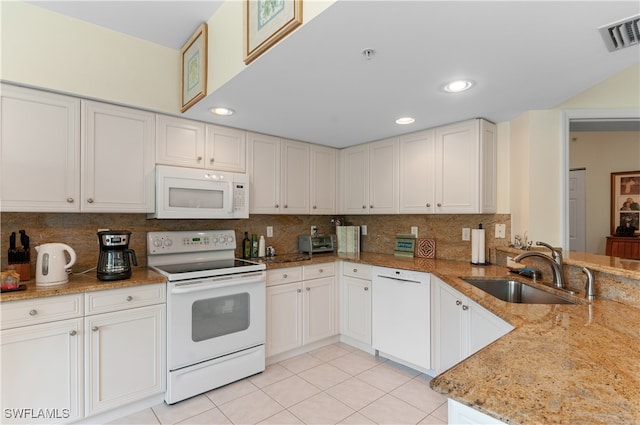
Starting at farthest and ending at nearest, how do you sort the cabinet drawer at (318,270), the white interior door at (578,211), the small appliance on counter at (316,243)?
the white interior door at (578,211), the small appliance on counter at (316,243), the cabinet drawer at (318,270)

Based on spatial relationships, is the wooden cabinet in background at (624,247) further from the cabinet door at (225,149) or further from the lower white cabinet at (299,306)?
the cabinet door at (225,149)

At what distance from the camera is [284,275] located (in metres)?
2.95

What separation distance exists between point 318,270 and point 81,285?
1904 mm

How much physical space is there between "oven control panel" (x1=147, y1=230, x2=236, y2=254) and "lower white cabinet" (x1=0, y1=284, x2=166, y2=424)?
0.51 meters

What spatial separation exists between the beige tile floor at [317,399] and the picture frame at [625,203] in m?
4.05

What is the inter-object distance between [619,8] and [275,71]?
5.04ft

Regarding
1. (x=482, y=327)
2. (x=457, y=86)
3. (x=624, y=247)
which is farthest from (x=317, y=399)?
(x=624, y=247)

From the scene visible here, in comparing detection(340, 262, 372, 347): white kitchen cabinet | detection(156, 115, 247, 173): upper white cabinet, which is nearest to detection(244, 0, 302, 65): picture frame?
detection(156, 115, 247, 173): upper white cabinet

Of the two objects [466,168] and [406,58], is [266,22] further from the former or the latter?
[466,168]

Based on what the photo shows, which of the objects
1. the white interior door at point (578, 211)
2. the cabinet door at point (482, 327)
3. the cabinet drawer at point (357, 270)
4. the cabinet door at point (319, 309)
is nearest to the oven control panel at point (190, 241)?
the cabinet door at point (319, 309)

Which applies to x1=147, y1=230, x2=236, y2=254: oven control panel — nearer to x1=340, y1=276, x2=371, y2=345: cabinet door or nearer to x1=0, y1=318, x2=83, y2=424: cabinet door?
x1=0, y1=318, x2=83, y2=424: cabinet door

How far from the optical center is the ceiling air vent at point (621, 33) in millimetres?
1357

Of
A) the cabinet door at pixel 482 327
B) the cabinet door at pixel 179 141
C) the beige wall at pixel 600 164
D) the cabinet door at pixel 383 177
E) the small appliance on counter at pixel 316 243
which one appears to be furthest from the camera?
the beige wall at pixel 600 164

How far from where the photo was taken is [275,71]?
1783 mm
